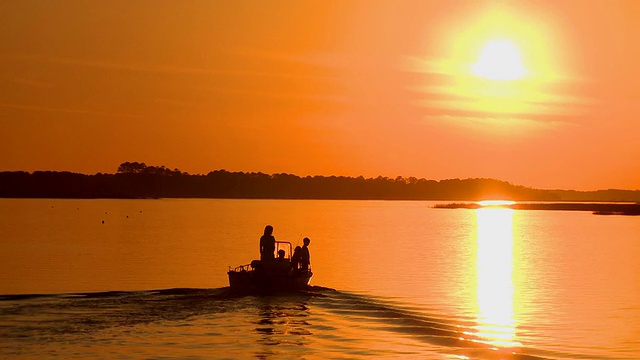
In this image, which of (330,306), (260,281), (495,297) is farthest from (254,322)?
(495,297)

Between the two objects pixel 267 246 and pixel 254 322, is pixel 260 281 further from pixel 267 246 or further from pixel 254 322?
pixel 254 322

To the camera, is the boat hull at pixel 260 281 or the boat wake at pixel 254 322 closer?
the boat wake at pixel 254 322

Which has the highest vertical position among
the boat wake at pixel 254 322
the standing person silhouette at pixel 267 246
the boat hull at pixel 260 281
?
the standing person silhouette at pixel 267 246

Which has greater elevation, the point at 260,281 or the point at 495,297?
the point at 260,281

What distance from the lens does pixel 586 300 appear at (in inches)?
1752

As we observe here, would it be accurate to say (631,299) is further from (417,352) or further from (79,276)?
(79,276)

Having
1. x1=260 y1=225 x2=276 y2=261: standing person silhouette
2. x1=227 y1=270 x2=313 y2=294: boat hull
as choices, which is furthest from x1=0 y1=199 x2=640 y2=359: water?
x1=260 y1=225 x2=276 y2=261: standing person silhouette

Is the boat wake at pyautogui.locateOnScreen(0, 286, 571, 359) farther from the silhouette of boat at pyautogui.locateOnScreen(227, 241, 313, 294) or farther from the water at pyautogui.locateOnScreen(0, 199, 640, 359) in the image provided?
the silhouette of boat at pyautogui.locateOnScreen(227, 241, 313, 294)

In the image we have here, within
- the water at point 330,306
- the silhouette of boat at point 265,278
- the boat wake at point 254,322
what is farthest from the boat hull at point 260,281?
the water at point 330,306

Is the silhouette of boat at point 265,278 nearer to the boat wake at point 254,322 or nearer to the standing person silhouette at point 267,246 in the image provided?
the standing person silhouette at point 267,246

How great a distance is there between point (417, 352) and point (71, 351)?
35.4 feet

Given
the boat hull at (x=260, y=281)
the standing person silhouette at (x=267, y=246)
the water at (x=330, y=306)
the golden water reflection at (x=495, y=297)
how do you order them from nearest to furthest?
1. the water at (x=330, y=306)
2. the golden water reflection at (x=495, y=297)
3. the boat hull at (x=260, y=281)
4. the standing person silhouette at (x=267, y=246)

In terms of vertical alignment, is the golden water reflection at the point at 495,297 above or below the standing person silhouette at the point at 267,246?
below

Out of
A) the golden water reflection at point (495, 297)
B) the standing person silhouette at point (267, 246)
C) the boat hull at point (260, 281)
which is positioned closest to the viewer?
the golden water reflection at point (495, 297)
